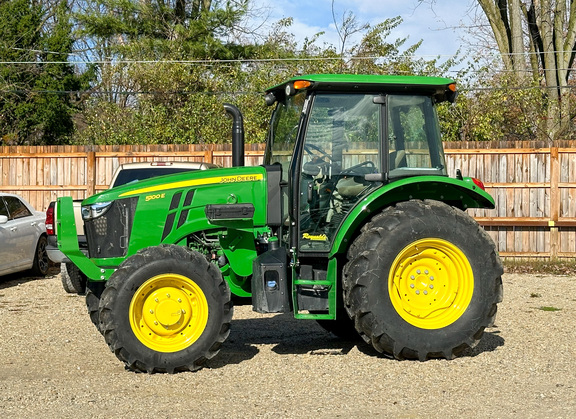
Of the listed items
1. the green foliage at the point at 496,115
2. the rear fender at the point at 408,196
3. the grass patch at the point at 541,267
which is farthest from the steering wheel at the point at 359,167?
the green foliage at the point at 496,115

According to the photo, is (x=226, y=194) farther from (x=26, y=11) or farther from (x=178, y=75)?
(x=26, y=11)

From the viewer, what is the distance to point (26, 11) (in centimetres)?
2527

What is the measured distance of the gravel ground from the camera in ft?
18.7

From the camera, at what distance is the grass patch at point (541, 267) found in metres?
14.4

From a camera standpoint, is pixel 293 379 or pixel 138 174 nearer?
pixel 293 379

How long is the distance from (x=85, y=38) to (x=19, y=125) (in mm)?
7665

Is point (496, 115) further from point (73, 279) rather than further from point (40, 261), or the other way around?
point (73, 279)

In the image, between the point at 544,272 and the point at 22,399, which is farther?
the point at 544,272

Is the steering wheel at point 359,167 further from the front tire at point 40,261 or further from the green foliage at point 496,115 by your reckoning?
the green foliage at point 496,115

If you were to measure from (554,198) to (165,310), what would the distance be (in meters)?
10.2

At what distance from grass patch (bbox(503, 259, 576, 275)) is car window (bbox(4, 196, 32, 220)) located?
27.3 ft

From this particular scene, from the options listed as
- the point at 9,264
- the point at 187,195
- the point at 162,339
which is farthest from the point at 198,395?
the point at 9,264

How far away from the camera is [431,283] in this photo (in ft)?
23.7

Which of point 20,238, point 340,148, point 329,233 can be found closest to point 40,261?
point 20,238
